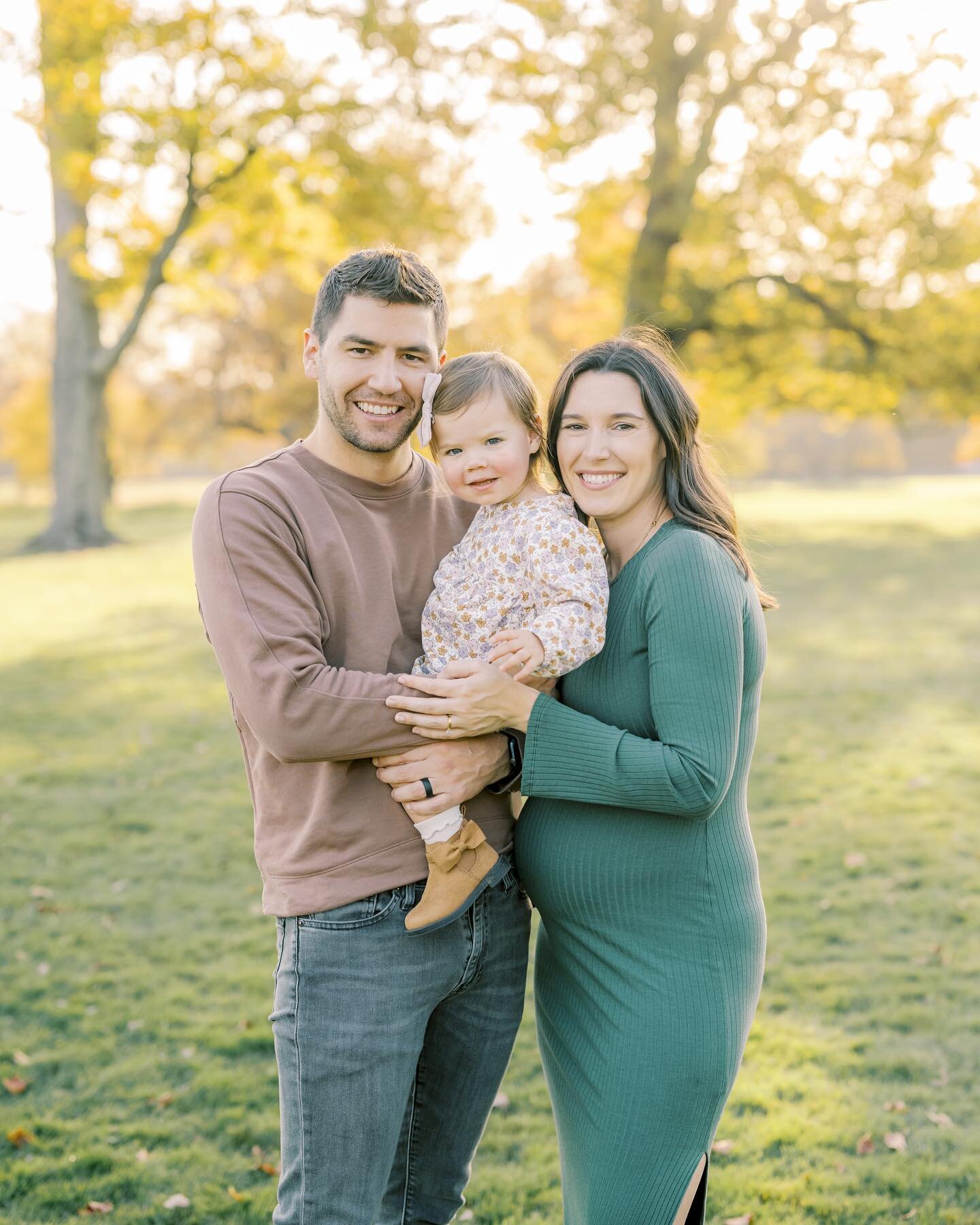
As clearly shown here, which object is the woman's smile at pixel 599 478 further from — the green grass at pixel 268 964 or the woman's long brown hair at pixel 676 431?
the green grass at pixel 268 964

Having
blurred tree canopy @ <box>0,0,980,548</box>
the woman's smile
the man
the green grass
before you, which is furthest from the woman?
blurred tree canopy @ <box>0,0,980,548</box>

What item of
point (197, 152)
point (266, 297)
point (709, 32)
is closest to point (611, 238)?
point (709, 32)

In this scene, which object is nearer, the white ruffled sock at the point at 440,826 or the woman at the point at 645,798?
the woman at the point at 645,798

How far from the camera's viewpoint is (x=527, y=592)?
2561 mm

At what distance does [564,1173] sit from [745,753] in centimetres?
108

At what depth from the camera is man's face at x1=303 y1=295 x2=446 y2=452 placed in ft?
8.41

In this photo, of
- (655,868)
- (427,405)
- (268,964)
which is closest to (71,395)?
(268,964)

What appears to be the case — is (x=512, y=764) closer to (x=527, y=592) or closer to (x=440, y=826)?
(x=440, y=826)

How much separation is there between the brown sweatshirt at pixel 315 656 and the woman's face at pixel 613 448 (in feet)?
1.51

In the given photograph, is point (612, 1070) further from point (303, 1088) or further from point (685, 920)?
point (303, 1088)

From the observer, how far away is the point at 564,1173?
263 centimetres

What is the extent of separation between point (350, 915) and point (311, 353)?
4.35 feet

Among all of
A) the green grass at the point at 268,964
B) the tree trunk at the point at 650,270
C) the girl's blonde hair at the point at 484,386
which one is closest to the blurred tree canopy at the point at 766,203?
the tree trunk at the point at 650,270

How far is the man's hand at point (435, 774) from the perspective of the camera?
2.38m
